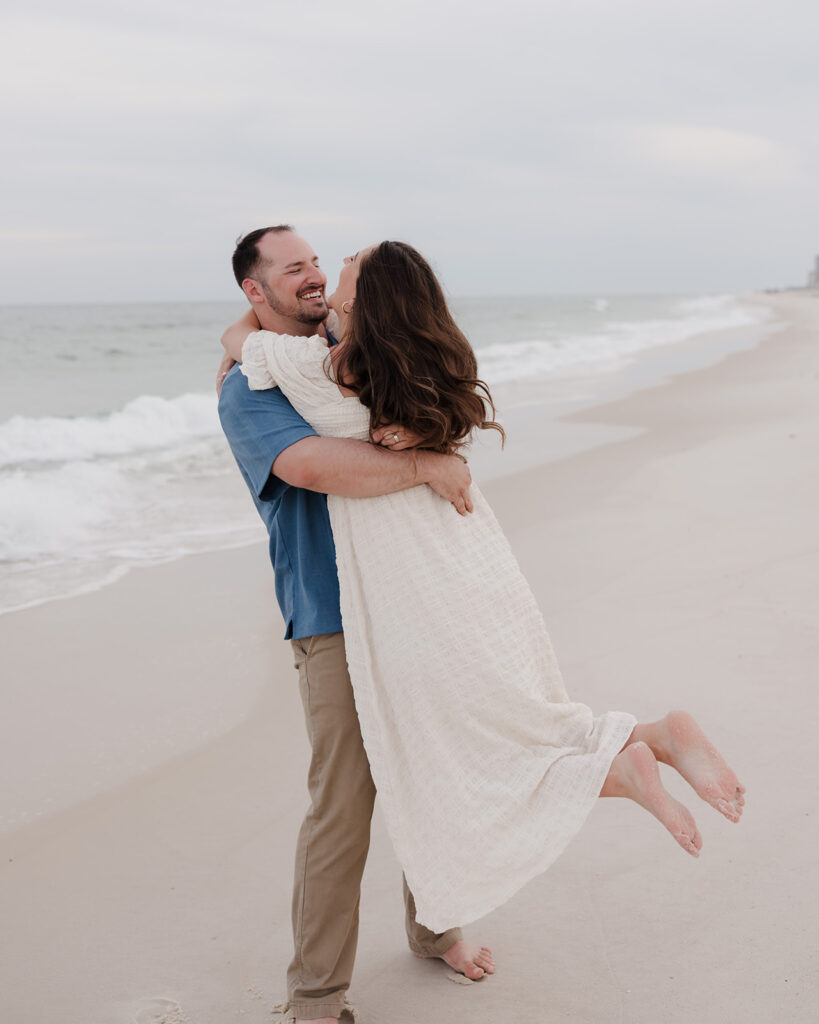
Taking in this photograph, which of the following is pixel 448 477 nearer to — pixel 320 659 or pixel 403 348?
pixel 403 348

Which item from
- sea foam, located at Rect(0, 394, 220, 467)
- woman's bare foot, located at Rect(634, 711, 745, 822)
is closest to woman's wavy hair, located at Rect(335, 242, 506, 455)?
woman's bare foot, located at Rect(634, 711, 745, 822)

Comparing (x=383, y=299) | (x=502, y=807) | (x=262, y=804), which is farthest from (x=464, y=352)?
(x=262, y=804)

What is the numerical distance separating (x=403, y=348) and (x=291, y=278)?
0.46m

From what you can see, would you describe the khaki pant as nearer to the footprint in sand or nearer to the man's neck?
the footprint in sand

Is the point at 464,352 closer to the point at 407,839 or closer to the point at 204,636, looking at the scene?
the point at 407,839

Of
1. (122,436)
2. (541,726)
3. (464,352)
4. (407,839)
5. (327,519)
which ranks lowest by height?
(122,436)

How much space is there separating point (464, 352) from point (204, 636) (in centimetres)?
305

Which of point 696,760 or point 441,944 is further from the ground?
point 696,760

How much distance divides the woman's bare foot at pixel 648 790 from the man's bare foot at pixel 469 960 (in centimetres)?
70

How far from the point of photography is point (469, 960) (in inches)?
102

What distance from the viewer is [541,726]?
2.34 metres

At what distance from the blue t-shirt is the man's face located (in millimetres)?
229

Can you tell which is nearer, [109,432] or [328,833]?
[328,833]

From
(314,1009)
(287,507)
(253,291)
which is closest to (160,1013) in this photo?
(314,1009)
